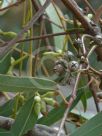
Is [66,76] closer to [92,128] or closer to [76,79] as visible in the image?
[76,79]

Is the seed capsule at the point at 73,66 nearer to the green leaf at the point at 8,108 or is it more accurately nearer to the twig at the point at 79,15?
the twig at the point at 79,15

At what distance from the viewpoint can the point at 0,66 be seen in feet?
4.13

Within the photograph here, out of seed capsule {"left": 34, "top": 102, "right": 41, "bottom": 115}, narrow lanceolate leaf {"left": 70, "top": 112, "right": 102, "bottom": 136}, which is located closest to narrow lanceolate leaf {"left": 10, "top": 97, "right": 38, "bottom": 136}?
seed capsule {"left": 34, "top": 102, "right": 41, "bottom": 115}

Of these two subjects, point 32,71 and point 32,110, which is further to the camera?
point 32,71

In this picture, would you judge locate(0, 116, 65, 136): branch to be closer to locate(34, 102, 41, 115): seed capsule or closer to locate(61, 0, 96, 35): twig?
locate(34, 102, 41, 115): seed capsule

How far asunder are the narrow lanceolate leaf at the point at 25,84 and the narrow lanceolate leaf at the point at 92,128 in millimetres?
100

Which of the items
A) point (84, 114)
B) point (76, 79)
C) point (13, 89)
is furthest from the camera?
point (84, 114)

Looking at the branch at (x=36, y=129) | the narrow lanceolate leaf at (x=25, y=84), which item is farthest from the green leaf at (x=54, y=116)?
the narrow lanceolate leaf at (x=25, y=84)

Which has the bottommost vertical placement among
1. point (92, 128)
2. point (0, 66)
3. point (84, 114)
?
point (84, 114)

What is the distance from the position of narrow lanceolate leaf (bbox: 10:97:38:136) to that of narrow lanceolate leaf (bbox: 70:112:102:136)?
12 centimetres

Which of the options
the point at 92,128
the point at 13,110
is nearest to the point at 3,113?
the point at 13,110

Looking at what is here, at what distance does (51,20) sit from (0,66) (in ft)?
0.83

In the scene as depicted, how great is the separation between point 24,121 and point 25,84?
0.12m

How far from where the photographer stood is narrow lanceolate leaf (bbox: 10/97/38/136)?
108 centimetres
